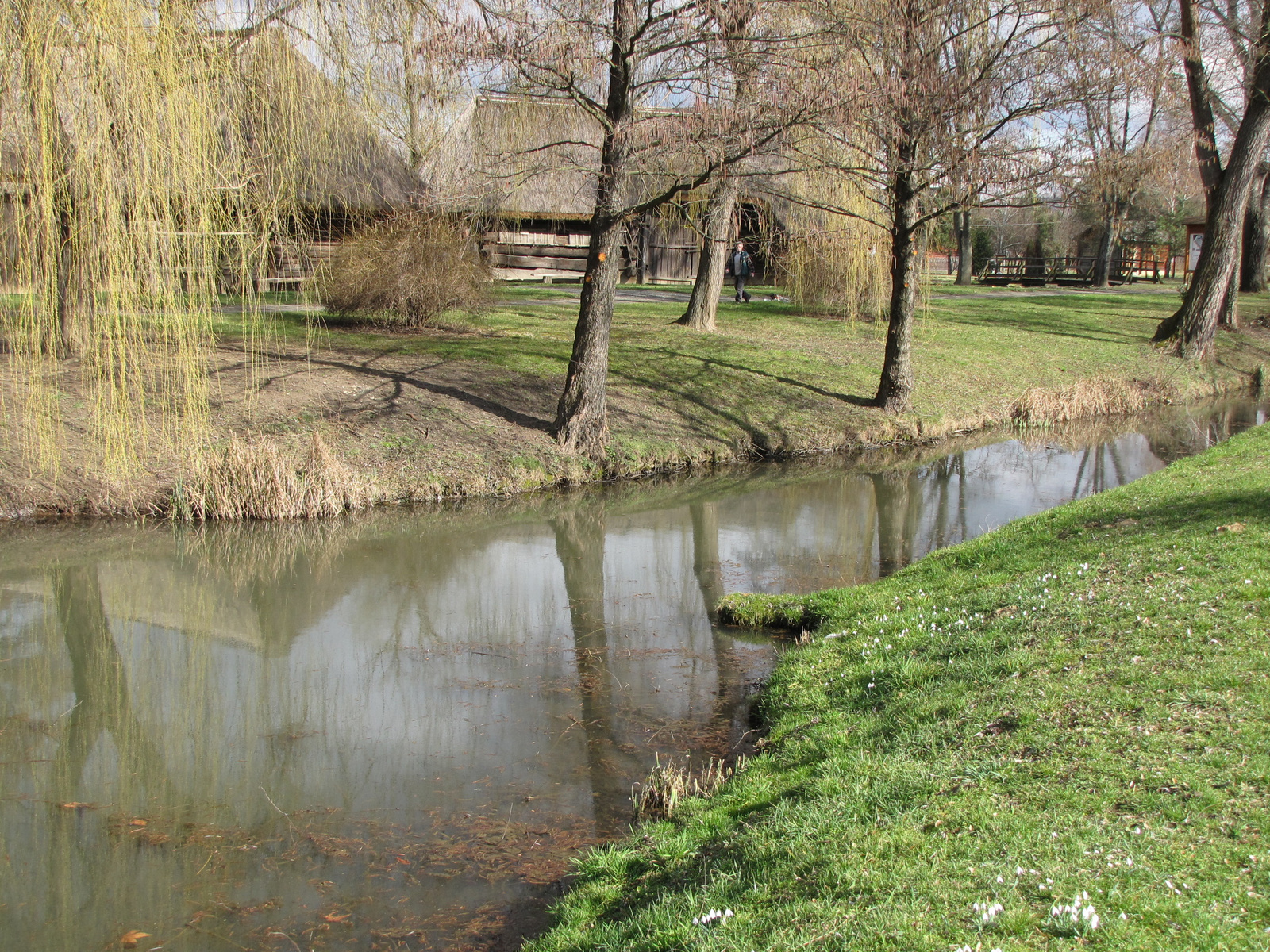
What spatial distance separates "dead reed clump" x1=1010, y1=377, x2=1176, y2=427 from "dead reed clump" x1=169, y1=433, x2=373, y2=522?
12509 mm

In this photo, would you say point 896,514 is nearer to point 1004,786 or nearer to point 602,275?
point 602,275

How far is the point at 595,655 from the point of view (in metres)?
8.12

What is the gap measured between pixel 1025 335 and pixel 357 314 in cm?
1538

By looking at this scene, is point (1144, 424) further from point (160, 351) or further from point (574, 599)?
point (160, 351)

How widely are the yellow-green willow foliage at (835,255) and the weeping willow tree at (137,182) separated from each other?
1204cm

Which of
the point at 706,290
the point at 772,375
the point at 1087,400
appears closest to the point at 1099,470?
the point at 1087,400

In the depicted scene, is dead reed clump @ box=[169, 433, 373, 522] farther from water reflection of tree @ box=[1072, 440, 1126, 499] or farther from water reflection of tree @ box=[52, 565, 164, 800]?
water reflection of tree @ box=[1072, 440, 1126, 499]

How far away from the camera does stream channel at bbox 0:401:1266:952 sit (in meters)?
5.00

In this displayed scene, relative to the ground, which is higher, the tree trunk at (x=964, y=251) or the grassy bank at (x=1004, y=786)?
the tree trunk at (x=964, y=251)

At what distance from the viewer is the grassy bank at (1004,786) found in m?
3.44

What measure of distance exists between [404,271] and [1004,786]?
14759mm

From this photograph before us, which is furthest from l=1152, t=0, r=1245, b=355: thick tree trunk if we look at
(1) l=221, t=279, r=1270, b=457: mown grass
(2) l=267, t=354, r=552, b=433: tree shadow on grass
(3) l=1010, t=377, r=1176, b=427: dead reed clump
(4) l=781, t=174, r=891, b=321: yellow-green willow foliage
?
(2) l=267, t=354, r=552, b=433: tree shadow on grass

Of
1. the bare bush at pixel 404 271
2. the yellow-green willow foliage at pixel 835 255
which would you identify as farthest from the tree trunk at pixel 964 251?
the bare bush at pixel 404 271

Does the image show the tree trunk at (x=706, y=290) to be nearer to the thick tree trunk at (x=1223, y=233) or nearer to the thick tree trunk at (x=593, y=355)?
the thick tree trunk at (x=593, y=355)
